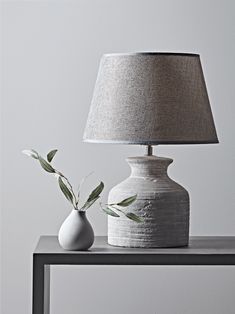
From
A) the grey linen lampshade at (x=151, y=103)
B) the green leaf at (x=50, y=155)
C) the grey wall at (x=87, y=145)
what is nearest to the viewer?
the grey linen lampshade at (x=151, y=103)

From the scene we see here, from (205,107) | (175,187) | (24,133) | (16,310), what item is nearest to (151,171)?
(175,187)

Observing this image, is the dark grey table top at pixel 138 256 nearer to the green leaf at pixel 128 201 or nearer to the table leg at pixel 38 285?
the table leg at pixel 38 285

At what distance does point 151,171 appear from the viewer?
242 centimetres

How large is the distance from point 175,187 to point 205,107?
25 cm

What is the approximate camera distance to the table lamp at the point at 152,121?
229 centimetres

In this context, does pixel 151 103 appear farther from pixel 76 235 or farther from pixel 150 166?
pixel 76 235

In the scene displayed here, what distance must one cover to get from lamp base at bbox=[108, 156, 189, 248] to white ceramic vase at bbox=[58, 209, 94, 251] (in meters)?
→ 0.09

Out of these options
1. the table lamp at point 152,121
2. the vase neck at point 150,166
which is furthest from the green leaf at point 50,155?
the vase neck at point 150,166

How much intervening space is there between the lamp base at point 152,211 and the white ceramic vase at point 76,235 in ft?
0.30

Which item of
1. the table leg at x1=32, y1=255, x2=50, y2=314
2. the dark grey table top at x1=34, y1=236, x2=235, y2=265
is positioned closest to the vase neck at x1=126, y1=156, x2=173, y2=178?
the dark grey table top at x1=34, y1=236, x2=235, y2=265

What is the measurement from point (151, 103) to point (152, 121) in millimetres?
52

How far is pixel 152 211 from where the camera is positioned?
7.71 ft

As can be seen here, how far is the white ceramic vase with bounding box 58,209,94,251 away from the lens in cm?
234

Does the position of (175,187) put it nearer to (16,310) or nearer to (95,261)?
(95,261)
